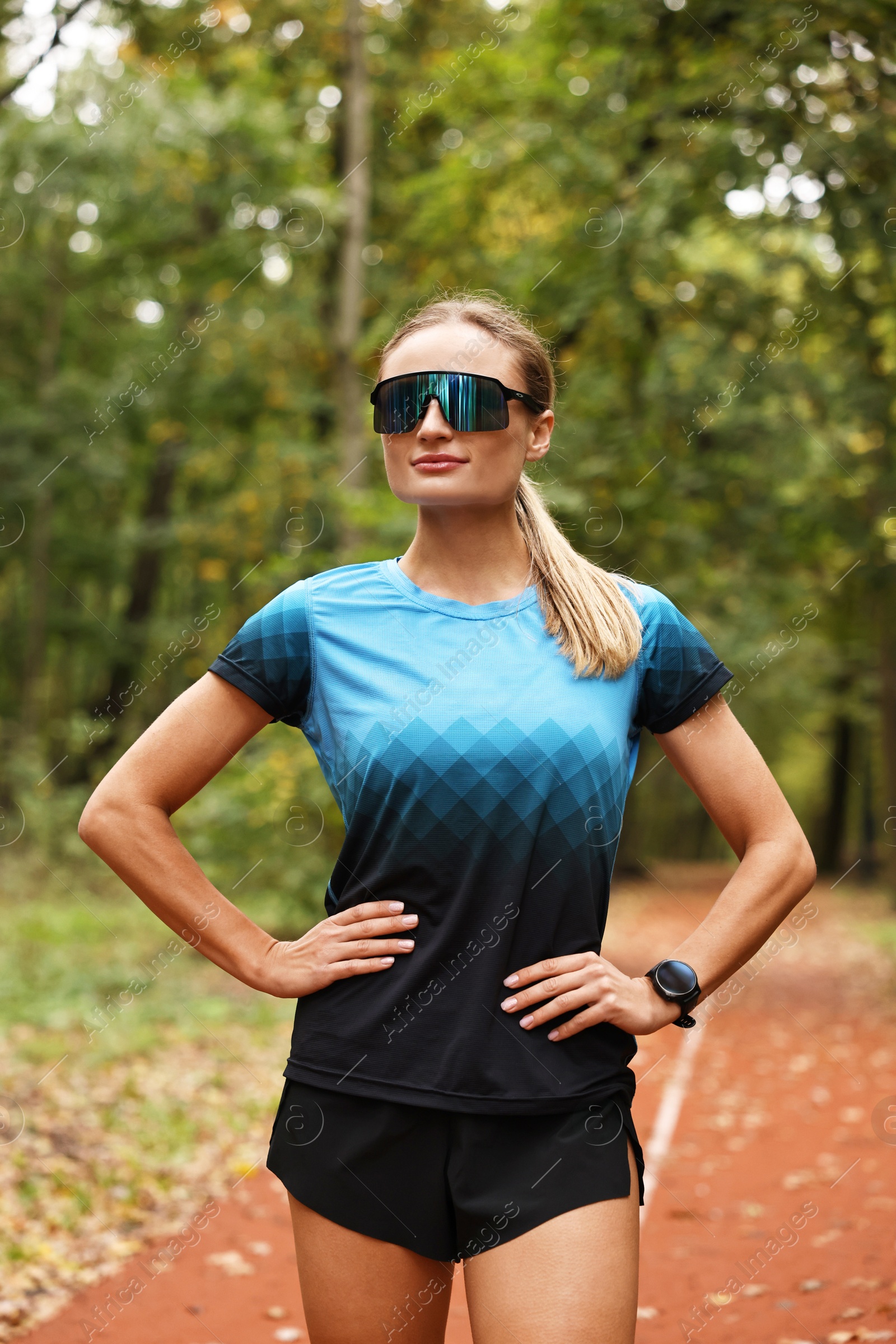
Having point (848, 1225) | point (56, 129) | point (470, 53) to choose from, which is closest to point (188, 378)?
point (56, 129)

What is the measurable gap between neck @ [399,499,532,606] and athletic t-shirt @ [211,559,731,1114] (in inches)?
1.6

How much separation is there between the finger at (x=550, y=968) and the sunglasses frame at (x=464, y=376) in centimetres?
92

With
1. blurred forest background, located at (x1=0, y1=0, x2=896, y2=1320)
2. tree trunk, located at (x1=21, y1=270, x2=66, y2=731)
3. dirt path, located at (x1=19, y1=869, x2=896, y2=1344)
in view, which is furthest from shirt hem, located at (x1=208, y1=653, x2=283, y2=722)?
tree trunk, located at (x1=21, y1=270, x2=66, y2=731)

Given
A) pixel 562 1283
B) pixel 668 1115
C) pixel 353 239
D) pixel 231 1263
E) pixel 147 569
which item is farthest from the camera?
pixel 147 569

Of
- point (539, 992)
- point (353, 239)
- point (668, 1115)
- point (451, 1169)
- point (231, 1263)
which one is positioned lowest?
point (668, 1115)

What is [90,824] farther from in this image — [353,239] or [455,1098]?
[353,239]

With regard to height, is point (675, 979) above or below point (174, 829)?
below

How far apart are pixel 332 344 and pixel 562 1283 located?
13.1 m

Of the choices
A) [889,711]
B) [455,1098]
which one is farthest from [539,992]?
[889,711]

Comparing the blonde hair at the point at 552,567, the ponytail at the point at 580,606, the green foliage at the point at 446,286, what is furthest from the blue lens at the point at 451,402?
the green foliage at the point at 446,286

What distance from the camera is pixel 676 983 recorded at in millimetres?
2248

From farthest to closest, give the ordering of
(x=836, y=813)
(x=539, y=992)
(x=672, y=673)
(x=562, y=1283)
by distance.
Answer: (x=836, y=813) → (x=672, y=673) → (x=539, y=992) → (x=562, y=1283)

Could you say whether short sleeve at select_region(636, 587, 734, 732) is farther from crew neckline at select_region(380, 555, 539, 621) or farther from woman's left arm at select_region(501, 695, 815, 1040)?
crew neckline at select_region(380, 555, 539, 621)

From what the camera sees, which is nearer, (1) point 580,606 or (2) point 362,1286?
(2) point 362,1286
